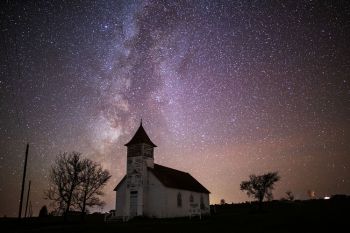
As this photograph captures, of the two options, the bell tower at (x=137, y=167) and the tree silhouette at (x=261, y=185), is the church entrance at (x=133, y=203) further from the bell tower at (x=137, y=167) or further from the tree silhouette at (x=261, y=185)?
the tree silhouette at (x=261, y=185)

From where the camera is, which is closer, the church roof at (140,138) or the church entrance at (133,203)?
the church entrance at (133,203)

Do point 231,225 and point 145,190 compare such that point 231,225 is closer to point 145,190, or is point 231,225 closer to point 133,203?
point 145,190

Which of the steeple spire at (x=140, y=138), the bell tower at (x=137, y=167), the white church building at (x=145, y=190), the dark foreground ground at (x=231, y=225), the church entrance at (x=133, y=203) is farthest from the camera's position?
the steeple spire at (x=140, y=138)

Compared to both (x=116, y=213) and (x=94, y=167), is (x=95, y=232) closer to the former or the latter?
(x=116, y=213)

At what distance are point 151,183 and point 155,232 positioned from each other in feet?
69.2

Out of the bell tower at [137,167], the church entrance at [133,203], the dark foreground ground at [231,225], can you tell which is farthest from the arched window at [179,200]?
the dark foreground ground at [231,225]

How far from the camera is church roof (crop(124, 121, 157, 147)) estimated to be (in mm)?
41931

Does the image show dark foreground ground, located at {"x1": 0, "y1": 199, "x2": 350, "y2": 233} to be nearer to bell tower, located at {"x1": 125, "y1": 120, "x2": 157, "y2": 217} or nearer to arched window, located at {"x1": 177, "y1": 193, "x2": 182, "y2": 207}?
bell tower, located at {"x1": 125, "y1": 120, "x2": 157, "y2": 217}

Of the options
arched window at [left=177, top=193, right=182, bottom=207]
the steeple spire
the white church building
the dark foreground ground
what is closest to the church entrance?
the white church building

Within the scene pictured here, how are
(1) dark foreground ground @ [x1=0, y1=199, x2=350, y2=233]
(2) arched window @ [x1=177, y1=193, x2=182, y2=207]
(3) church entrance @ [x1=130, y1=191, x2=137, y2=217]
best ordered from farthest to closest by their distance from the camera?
(2) arched window @ [x1=177, y1=193, x2=182, y2=207], (3) church entrance @ [x1=130, y1=191, x2=137, y2=217], (1) dark foreground ground @ [x1=0, y1=199, x2=350, y2=233]

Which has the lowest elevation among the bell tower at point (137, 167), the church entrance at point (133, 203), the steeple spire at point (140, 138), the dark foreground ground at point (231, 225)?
the dark foreground ground at point (231, 225)

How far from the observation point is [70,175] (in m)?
42.8

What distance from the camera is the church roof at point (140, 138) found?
41.9 metres

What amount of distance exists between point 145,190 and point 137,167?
321cm
